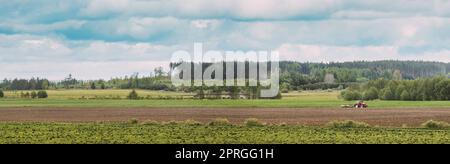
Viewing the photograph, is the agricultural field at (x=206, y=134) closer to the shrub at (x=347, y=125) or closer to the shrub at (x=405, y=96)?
the shrub at (x=347, y=125)

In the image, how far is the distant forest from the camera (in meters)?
142

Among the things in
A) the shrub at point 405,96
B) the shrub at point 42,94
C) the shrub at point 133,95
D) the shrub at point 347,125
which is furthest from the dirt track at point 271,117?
the shrub at point 42,94

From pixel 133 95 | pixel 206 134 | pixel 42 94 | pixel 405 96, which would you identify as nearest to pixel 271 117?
pixel 206 134

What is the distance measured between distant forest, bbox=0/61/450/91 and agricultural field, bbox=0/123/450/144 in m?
77.3

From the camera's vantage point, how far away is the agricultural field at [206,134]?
43.4 meters

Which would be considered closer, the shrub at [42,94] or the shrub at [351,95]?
the shrub at [351,95]

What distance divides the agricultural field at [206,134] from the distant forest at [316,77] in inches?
3042

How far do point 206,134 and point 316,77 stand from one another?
109 metres

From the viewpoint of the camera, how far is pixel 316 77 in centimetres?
15575

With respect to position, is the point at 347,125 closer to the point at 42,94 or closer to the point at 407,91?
the point at 407,91

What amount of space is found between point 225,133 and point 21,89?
99.5 meters
